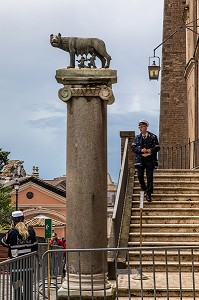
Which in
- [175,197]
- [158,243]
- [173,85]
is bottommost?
[158,243]

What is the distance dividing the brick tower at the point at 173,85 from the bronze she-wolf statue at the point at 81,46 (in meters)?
22.1

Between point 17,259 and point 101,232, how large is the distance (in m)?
1.37

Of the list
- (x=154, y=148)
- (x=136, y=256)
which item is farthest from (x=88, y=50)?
(x=154, y=148)

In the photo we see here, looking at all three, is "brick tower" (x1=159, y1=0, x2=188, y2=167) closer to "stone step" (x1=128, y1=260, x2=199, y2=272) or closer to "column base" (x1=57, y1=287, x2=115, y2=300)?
"stone step" (x1=128, y1=260, x2=199, y2=272)

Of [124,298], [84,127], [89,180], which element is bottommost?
[124,298]

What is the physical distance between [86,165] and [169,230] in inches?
178

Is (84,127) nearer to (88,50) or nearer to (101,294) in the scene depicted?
(88,50)

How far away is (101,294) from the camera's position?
8.51 meters

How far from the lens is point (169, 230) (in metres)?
13.0

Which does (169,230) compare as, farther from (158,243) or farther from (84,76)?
(84,76)

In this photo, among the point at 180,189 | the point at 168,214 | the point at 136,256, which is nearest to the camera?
the point at 136,256

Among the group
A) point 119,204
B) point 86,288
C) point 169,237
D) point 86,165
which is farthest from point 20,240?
point 169,237

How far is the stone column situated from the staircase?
1105 millimetres

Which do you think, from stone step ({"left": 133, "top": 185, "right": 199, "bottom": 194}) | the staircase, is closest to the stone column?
the staircase
